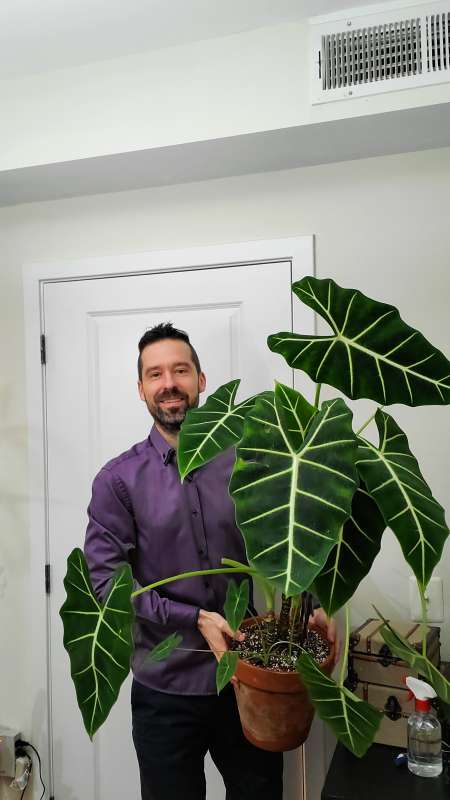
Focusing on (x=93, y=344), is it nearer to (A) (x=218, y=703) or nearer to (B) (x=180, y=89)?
(B) (x=180, y=89)

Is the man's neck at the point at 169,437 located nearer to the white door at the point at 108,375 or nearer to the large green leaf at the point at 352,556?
the white door at the point at 108,375

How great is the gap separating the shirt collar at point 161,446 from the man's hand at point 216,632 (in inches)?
18.7

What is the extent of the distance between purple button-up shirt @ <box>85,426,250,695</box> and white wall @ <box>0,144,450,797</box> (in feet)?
1.50

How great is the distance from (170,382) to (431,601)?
0.95m

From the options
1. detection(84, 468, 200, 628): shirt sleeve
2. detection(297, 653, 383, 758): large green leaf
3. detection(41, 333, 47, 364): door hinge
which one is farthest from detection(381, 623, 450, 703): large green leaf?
detection(41, 333, 47, 364): door hinge

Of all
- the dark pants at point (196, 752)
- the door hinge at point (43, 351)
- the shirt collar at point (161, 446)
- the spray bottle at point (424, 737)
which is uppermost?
the door hinge at point (43, 351)

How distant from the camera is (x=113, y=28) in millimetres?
1747

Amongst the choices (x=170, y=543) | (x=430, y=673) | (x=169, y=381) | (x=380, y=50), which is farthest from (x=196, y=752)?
(x=380, y=50)

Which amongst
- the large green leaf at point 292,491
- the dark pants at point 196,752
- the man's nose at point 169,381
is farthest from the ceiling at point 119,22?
the dark pants at point 196,752

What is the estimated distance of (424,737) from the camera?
1.43 meters

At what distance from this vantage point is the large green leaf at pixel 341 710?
3.47 ft

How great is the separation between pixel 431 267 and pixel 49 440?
4.45 ft

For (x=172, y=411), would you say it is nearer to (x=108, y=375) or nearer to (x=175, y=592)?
(x=108, y=375)

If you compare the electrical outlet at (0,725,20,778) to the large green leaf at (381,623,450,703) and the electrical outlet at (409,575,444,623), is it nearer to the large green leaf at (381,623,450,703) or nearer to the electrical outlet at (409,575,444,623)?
the electrical outlet at (409,575,444,623)
